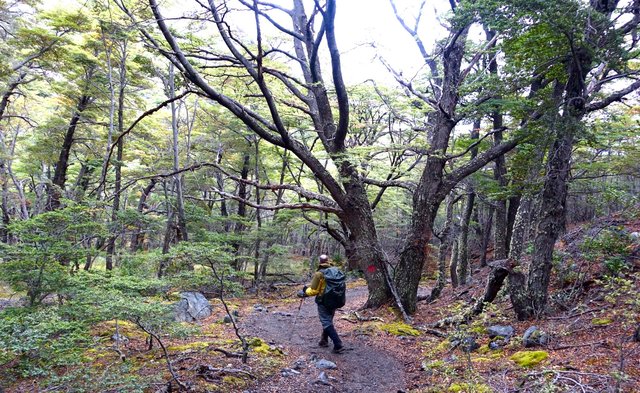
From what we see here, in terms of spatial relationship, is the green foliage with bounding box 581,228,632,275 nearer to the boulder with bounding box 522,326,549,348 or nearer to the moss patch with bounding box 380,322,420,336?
the boulder with bounding box 522,326,549,348

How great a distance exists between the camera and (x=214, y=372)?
4.38m

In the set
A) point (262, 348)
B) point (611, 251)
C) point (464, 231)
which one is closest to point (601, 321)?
point (611, 251)

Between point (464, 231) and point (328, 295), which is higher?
point (464, 231)

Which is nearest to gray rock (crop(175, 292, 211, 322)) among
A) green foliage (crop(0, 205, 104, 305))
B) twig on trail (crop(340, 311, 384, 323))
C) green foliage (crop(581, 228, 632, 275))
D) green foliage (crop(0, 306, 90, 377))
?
twig on trail (crop(340, 311, 384, 323))

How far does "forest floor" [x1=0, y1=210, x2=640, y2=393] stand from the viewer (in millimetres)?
3693

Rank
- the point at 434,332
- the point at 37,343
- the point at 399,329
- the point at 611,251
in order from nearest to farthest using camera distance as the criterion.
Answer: the point at 37,343 → the point at 611,251 → the point at 434,332 → the point at 399,329

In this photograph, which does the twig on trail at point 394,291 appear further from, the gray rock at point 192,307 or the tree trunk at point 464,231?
the gray rock at point 192,307

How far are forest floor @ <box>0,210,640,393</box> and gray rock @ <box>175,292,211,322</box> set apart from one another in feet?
3.72

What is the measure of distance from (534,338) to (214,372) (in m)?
4.17

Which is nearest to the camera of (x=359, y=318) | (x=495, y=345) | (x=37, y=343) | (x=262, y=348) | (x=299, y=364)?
(x=37, y=343)

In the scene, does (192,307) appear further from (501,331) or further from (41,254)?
(501,331)

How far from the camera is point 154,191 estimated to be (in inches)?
778

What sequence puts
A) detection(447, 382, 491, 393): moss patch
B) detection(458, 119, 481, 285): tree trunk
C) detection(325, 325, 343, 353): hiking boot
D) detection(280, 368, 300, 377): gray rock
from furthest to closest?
detection(458, 119, 481, 285): tree trunk
detection(325, 325, 343, 353): hiking boot
detection(280, 368, 300, 377): gray rock
detection(447, 382, 491, 393): moss patch

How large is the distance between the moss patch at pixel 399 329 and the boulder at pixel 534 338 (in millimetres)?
2254
